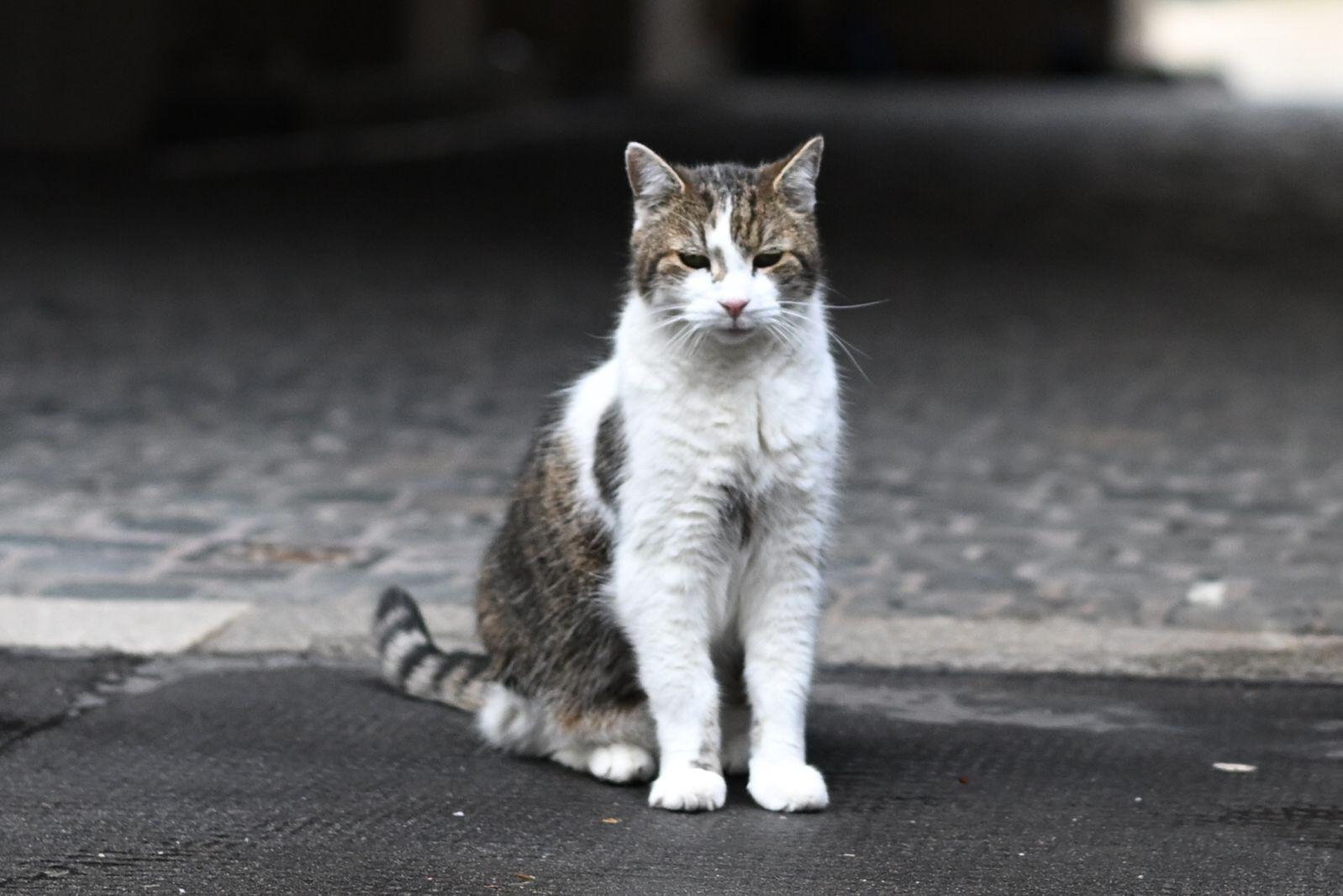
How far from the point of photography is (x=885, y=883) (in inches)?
144

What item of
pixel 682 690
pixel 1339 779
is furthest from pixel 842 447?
pixel 1339 779

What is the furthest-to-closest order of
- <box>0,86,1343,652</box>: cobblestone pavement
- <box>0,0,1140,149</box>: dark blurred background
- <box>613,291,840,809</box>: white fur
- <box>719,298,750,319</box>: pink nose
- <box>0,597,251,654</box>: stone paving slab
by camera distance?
<box>0,0,1140,149</box>: dark blurred background → <box>0,86,1343,652</box>: cobblestone pavement → <box>0,597,251,654</box>: stone paving slab → <box>613,291,840,809</box>: white fur → <box>719,298,750,319</box>: pink nose

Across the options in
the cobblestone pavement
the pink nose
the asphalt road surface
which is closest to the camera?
the asphalt road surface

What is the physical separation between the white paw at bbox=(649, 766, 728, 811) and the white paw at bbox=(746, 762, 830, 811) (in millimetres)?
83

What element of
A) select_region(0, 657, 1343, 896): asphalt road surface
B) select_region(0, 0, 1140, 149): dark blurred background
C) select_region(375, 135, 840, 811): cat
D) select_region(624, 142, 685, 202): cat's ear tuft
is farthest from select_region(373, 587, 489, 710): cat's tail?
select_region(0, 0, 1140, 149): dark blurred background

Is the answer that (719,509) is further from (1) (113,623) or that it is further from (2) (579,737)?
(1) (113,623)

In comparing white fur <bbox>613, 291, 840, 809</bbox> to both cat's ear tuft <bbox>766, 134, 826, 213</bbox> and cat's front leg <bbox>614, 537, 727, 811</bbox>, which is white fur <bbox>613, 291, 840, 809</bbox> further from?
cat's ear tuft <bbox>766, 134, 826, 213</bbox>

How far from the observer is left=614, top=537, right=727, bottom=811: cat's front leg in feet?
13.3

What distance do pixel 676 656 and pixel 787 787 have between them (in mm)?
358

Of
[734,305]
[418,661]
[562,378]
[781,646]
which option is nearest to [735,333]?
[734,305]

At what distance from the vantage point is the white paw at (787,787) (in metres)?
4.04

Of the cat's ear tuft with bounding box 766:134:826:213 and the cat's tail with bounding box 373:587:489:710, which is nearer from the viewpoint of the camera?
the cat's ear tuft with bounding box 766:134:826:213

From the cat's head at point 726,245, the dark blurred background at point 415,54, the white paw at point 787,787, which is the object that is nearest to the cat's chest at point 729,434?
the cat's head at point 726,245

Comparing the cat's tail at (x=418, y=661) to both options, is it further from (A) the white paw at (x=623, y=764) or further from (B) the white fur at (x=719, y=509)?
(B) the white fur at (x=719, y=509)
